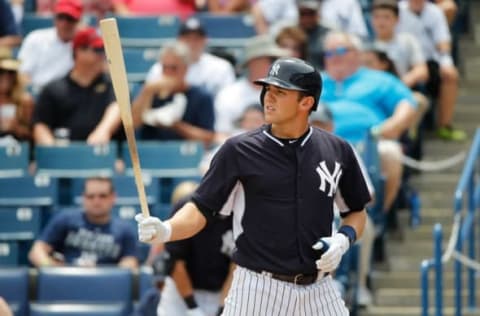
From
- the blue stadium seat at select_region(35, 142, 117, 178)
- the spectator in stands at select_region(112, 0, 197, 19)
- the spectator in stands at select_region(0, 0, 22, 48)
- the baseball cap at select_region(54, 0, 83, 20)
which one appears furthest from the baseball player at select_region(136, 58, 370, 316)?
the spectator in stands at select_region(112, 0, 197, 19)

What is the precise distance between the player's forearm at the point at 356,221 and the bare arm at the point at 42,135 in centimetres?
433

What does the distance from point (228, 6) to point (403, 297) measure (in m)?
4.02

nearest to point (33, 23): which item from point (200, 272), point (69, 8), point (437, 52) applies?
point (69, 8)

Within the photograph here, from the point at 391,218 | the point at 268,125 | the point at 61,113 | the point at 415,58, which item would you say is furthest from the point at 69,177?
the point at 268,125

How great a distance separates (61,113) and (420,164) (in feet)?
9.34

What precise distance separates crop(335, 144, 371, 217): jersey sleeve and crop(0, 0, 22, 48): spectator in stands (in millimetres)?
5840

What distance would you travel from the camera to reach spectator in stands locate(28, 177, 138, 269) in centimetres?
902

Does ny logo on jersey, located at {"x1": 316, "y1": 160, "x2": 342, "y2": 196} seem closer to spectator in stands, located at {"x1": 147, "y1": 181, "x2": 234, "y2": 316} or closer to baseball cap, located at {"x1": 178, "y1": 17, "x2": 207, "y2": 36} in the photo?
spectator in stands, located at {"x1": 147, "y1": 181, "x2": 234, "y2": 316}

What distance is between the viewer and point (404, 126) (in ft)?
33.3

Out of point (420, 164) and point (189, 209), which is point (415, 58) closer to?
point (420, 164)

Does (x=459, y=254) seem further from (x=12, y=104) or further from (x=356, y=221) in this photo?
(x=12, y=104)

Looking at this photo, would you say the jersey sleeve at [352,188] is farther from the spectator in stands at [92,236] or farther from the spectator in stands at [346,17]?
the spectator in stands at [346,17]

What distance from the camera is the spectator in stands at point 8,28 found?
1142 centimetres

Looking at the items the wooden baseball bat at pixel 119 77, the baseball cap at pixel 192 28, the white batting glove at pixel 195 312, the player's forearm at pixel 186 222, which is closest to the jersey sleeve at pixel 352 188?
the player's forearm at pixel 186 222
